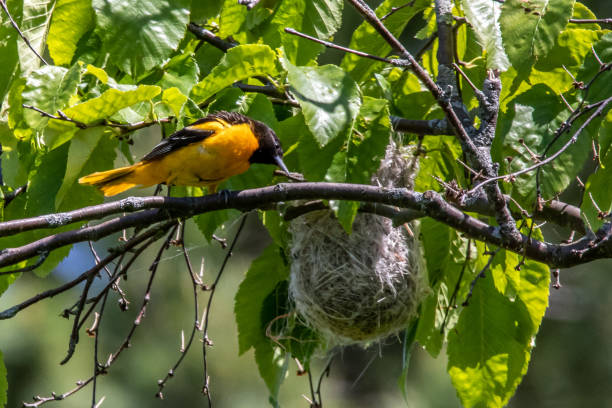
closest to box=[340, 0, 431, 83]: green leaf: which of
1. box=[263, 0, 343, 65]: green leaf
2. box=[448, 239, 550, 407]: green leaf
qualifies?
box=[263, 0, 343, 65]: green leaf

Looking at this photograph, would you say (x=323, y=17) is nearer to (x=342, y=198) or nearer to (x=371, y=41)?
(x=371, y=41)

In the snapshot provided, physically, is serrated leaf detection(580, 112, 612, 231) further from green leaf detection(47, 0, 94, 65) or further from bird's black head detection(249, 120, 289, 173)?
green leaf detection(47, 0, 94, 65)

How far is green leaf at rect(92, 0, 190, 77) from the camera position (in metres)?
2.38

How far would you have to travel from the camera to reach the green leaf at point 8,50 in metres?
2.67

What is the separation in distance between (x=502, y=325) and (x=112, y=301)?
7.68 m

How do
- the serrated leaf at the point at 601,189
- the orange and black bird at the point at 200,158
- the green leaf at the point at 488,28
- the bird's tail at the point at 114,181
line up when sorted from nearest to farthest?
1. the serrated leaf at the point at 601,189
2. the green leaf at the point at 488,28
3. the bird's tail at the point at 114,181
4. the orange and black bird at the point at 200,158

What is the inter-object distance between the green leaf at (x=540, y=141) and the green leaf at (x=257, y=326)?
1.36 meters

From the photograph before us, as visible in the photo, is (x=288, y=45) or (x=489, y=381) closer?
(x=288, y=45)

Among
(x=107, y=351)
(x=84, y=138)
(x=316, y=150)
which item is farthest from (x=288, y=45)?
(x=107, y=351)

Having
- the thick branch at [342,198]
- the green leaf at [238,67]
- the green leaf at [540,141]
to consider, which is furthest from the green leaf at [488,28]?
the green leaf at [238,67]

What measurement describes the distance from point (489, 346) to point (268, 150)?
130 cm

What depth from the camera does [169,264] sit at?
9242mm

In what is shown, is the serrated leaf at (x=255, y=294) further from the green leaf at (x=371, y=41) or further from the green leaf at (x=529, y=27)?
the green leaf at (x=529, y=27)

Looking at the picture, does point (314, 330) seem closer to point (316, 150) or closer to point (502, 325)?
point (502, 325)
